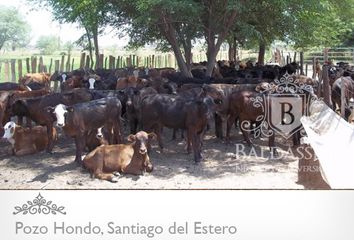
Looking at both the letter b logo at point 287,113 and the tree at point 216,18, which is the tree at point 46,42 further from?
the letter b logo at point 287,113

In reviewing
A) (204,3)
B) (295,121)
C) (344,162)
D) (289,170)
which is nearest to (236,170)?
(289,170)

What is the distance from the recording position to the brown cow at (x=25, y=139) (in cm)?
845

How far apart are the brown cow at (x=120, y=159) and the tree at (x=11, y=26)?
2.28 meters

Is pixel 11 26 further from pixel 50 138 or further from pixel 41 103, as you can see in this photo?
pixel 50 138

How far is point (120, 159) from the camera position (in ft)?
23.6

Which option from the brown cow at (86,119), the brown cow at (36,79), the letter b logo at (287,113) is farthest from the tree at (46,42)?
the letter b logo at (287,113)

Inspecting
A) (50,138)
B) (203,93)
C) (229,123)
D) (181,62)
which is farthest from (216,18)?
(50,138)

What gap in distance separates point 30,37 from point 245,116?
418 cm

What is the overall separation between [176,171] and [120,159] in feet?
3.00

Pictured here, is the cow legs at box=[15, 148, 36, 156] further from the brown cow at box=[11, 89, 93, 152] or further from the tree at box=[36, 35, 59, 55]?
the tree at box=[36, 35, 59, 55]

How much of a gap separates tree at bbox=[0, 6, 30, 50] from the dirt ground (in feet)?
6.85

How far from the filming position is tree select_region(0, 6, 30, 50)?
6600 mm

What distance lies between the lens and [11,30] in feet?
27.2

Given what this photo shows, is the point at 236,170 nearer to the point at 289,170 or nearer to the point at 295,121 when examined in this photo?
the point at 289,170
